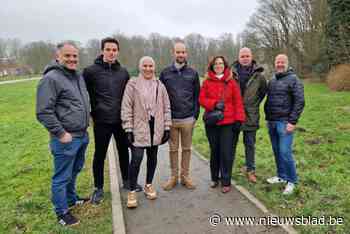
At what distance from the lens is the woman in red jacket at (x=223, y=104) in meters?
4.57

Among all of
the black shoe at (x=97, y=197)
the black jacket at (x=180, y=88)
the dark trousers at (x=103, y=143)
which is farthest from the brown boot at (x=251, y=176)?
the black shoe at (x=97, y=197)

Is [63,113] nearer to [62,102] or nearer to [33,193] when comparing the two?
[62,102]

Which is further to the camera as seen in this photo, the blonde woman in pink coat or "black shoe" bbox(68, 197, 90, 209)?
"black shoe" bbox(68, 197, 90, 209)

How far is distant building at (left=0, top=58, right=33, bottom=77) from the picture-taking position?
6788 cm

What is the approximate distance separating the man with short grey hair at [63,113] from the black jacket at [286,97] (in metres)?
2.92

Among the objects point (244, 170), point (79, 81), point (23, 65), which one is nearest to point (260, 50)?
point (244, 170)

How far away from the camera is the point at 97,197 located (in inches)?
177

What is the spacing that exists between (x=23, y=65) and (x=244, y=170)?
74734mm

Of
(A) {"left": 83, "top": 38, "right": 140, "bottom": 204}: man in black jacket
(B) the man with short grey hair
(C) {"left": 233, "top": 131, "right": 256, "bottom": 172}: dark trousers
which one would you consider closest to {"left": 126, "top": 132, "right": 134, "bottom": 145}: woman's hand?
(A) {"left": 83, "top": 38, "right": 140, "bottom": 204}: man in black jacket

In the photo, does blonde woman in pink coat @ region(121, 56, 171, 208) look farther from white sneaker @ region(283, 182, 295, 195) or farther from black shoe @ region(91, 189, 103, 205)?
white sneaker @ region(283, 182, 295, 195)

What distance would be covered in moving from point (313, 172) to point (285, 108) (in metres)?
1.72

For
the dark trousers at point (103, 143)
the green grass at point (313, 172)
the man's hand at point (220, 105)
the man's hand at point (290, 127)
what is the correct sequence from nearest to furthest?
the green grass at point (313, 172), the dark trousers at point (103, 143), the man's hand at point (290, 127), the man's hand at point (220, 105)

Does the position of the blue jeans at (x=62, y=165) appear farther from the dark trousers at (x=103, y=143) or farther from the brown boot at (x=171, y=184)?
the brown boot at (x=171, y=184)

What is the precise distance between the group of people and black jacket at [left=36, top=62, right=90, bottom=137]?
0.04 feet
